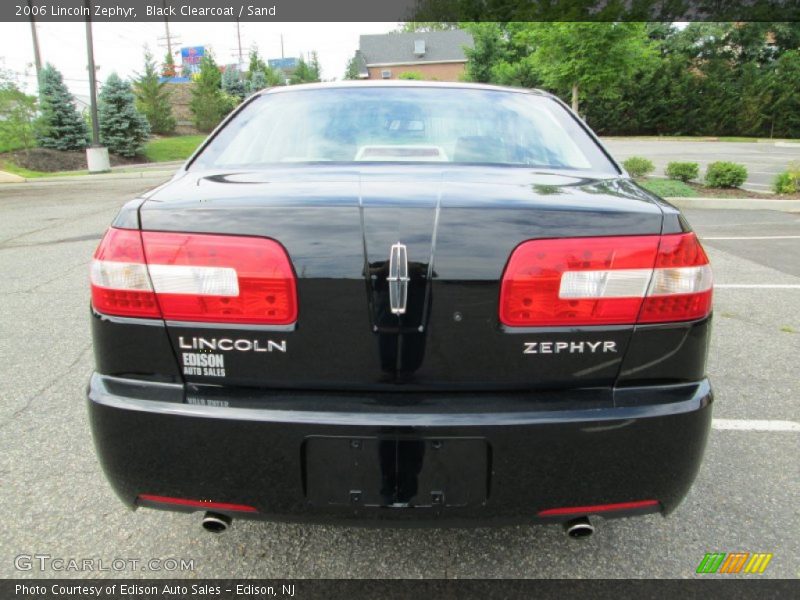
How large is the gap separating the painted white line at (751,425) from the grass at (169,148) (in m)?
21.3

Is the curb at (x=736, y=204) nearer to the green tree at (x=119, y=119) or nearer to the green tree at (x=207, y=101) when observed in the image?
the green tree at (x=119, y=119)

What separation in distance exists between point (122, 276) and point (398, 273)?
0.72 meters

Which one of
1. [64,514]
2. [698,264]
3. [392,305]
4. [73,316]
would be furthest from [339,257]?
[73,316]

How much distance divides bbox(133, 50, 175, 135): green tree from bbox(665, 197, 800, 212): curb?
21884mm

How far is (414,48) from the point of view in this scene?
60.7m

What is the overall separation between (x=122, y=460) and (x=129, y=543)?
69 cm

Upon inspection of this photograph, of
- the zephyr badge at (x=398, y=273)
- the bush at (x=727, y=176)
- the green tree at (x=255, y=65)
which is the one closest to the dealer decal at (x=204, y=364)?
the zephyr badge at (x=398, y=273)

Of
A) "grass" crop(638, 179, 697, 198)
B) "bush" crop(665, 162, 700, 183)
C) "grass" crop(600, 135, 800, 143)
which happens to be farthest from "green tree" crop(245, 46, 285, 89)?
"grass" crop(638, 179, 697, 198)

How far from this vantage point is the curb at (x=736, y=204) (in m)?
10.5

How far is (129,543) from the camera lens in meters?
2.03

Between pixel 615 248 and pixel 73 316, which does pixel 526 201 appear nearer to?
pixel 615 248

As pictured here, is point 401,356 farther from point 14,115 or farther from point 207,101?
point 207,101

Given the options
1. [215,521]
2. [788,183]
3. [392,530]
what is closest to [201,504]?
[215,521]

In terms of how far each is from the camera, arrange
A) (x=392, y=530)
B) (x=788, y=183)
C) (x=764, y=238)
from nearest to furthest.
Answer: (x=392, y=530), (x=764, y=238), (x=788, y=183)
